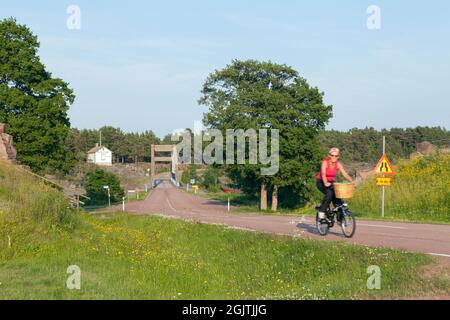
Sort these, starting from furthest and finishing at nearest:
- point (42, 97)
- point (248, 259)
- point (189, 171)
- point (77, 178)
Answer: point (189, 171) → point (77, 178) → point (42, 97) → point (248, 259)

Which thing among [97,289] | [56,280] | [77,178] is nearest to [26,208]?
[56,280]

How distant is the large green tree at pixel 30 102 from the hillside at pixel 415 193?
80.0 feet

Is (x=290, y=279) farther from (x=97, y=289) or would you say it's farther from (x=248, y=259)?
(x=97, y=289)

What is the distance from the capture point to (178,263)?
44.0ft

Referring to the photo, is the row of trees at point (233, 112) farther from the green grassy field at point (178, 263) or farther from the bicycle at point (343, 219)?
the bicycle at point (343, 219)

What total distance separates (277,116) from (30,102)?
20195 millimetres

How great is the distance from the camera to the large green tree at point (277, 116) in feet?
150

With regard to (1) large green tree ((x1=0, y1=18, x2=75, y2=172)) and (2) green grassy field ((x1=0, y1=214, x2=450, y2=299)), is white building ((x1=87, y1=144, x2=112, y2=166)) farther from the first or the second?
(2) green grassy field ((x1=0, y1=214, x2=450, y2=299))

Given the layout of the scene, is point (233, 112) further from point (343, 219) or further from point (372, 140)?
point (372, 140)

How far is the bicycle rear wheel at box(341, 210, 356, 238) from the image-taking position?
13344 mm

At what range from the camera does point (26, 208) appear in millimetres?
16438

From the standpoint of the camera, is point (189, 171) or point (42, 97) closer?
point (42, 97)

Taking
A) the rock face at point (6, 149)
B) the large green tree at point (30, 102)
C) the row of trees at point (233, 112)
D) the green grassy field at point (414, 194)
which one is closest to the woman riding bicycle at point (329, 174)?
the green grassy field at point (414, 194)

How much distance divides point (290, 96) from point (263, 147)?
6.40m
